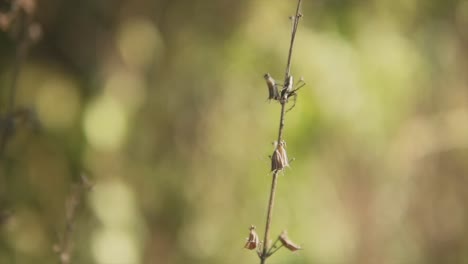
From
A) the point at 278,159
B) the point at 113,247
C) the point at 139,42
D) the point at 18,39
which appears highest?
the point at 139,42

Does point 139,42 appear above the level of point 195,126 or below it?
above

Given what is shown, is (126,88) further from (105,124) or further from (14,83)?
(14,83)

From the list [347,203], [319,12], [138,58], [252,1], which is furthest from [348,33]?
[138,58]

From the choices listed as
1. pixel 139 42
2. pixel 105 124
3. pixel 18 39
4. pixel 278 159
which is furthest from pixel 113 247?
pixel 278 159

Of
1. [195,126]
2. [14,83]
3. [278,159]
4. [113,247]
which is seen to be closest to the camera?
[278,159]

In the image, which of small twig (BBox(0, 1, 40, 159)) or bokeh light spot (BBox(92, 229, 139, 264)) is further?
bokeh light spot (BBox(92, 229, 139, 264))

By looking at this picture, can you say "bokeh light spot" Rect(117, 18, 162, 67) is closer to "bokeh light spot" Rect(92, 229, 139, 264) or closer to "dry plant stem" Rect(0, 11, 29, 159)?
"bokeh light spot" Rect(92, 229, 139, 264)

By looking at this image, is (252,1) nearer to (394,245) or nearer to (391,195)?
(391,195)

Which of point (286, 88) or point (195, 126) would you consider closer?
point (286, 88)

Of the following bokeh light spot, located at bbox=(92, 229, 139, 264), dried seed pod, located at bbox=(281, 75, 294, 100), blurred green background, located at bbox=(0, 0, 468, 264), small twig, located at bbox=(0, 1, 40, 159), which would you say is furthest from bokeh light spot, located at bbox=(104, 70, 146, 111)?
dried seed pod, located at bbox=(281, 75, 294, 100)
